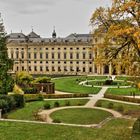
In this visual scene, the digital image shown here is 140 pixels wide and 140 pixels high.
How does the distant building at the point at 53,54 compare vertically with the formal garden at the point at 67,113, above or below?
above

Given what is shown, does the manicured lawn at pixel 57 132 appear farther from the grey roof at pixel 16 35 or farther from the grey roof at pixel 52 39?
the grey roof at pixel 16 35

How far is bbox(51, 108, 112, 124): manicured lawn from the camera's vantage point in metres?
28.9

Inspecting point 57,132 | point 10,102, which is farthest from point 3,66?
point 57,132

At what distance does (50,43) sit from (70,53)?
6934 mm

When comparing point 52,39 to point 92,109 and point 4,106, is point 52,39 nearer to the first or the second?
point 92,109

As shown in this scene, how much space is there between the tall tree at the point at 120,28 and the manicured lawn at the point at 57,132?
7.14m

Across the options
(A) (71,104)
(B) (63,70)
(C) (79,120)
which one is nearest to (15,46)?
(B) (63,70)

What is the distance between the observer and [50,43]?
344 ft

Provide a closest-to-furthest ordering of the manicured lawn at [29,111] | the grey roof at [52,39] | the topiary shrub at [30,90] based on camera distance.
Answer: the manicured lawn at [29,111], the topiary shrub at [30,90], the grey roof at [52,39]

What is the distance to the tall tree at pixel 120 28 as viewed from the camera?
26.7 m

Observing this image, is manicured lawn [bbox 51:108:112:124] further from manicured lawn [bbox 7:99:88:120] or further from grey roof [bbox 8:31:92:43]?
grey roof [bbox 8:31:92:43]

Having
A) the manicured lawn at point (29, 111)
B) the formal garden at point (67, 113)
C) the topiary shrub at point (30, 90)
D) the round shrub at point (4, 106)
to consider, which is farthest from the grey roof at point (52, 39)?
the round shrub at point (4, 106)

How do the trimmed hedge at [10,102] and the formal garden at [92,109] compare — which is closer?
the formal garden at [92,109]

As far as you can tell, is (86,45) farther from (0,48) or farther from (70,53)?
(0,48)
